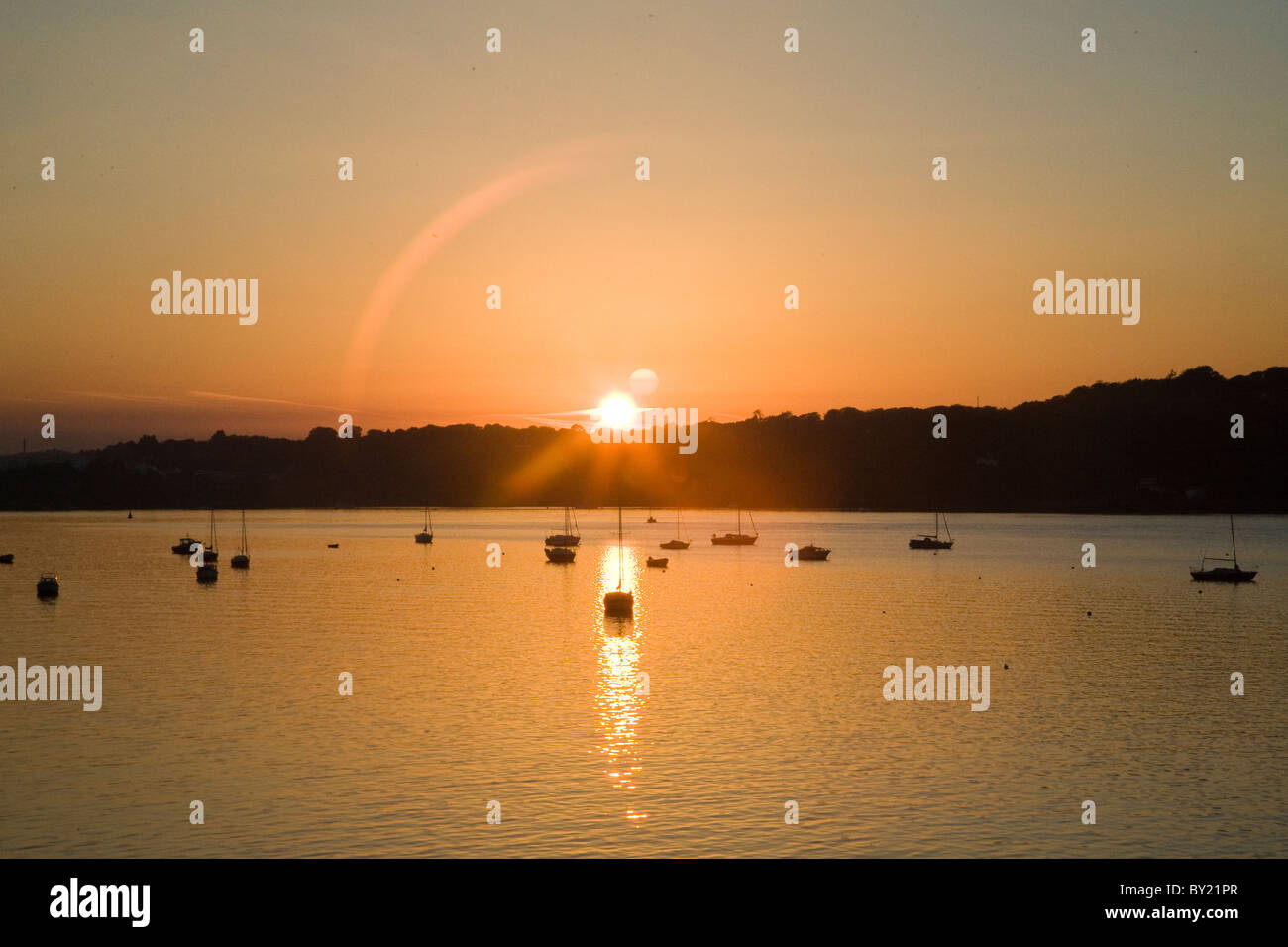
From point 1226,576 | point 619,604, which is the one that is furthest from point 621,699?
point 1226,576

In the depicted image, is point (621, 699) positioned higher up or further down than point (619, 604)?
further down

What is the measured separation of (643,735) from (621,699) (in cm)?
939

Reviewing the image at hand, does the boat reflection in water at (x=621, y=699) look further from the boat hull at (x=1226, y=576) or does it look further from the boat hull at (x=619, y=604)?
the boat hull at (x=1226, y=576)

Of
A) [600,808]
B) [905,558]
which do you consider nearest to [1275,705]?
[600,808]

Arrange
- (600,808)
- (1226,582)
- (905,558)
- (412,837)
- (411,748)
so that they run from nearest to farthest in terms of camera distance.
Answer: (412,837) → (600,808) → (411,748) → (1226,582) → (905,558)

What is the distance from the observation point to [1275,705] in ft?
185

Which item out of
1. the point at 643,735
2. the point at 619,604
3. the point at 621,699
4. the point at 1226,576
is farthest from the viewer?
the point at 1226,576

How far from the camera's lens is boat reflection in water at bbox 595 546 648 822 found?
132ft

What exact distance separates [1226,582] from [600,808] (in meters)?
128

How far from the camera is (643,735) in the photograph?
156 ft

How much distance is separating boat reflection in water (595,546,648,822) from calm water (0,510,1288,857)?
0.26 metres

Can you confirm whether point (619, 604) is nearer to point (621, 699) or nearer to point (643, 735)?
point (621, 699)
